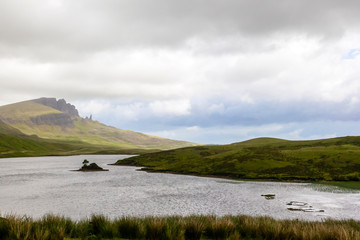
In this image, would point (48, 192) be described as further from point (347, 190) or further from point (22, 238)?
point (347, 190)

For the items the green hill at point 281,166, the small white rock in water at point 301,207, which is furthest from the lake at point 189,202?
the green hill at point 281,166

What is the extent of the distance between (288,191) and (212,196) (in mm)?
19995

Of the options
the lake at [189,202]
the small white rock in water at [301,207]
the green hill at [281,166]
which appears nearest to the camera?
the lake at [189,202]

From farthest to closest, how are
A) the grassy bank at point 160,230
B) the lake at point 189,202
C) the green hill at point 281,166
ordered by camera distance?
the green hill at point 281,166
the lake at point 189,202
the grassy bank at point 160,230

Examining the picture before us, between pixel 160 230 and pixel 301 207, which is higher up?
pixel 160 230

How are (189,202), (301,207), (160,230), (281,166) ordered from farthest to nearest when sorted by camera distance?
(281,166) < (189,202) < (301,207) < (160,230)

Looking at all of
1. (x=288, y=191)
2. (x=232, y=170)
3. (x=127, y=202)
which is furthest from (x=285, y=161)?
(x=127, y=202)

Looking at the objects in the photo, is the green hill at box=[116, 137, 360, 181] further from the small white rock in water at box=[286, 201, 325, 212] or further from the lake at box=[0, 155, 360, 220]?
the small white rock in water at box=[286, 201, 325, 212]

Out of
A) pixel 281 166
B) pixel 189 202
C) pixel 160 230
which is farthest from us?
pixel 281 166

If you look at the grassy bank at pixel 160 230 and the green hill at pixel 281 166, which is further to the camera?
the green hill at pixel 281 166

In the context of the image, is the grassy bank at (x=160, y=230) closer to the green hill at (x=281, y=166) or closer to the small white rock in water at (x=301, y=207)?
the small white rock in water at (x=301, y=207)

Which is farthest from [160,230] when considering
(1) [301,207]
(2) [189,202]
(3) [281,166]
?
(3) [281,166]

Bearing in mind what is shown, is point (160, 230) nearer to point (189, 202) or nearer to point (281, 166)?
point (189, 202)

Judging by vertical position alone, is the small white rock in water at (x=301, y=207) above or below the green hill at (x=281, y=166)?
below
